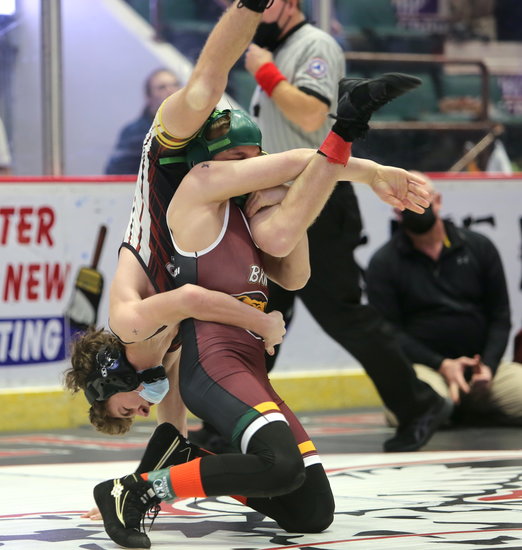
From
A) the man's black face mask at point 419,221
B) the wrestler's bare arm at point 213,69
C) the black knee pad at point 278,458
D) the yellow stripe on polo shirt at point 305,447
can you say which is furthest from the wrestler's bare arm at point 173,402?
the man's black face mask at point 419,221

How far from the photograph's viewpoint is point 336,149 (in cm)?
308

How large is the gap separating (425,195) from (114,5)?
374 centimetres

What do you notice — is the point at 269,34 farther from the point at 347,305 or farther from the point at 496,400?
the point at 496,400

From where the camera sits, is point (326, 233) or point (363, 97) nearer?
point (363, 97)

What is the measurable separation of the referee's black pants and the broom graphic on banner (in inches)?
58.2

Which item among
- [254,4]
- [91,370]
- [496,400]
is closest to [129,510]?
[91,370]

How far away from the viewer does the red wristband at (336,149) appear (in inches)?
121

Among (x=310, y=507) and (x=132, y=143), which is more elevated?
(x=132, y=143)

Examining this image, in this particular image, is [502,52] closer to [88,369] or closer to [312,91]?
[312,91]

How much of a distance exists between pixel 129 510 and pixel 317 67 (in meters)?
2.33

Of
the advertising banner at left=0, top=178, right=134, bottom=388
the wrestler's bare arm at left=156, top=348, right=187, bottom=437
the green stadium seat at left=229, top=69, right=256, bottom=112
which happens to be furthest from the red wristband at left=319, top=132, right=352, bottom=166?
the green stadium seat at left=229, top=69, right=256, bottom=112

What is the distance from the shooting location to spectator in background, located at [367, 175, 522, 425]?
5.63m

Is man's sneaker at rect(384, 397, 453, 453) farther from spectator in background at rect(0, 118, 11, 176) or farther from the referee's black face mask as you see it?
spectator in background at rect(0, 118, 11, 176)

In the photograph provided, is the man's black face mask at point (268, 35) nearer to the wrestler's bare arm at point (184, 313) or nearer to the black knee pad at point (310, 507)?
the wrestler's bare arm at point (184, 313)
